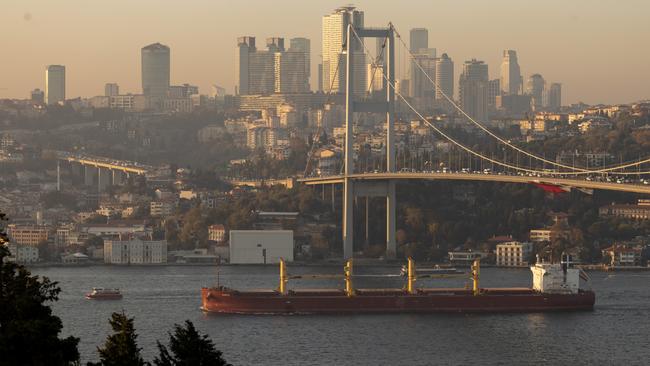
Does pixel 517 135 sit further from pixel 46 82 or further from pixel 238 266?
pixel 46 82

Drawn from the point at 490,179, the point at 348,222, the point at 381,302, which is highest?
the point at 490,179

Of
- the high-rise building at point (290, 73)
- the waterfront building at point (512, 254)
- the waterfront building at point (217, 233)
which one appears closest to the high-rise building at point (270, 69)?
the high-rise building at point (290, 73)

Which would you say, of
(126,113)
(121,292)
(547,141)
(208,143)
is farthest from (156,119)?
(121,292)

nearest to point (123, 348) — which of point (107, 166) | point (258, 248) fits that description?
point (258, 248)

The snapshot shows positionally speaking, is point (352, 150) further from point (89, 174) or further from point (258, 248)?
point (89, 174)

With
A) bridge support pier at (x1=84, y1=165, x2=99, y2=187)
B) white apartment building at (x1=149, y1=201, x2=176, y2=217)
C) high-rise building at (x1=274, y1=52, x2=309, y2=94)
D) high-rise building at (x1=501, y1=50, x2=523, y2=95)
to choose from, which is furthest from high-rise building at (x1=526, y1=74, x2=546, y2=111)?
white apartment building at (x1=149, y1=201, x2=176, y2=217)

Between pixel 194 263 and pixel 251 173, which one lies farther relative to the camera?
pixel 251 173
